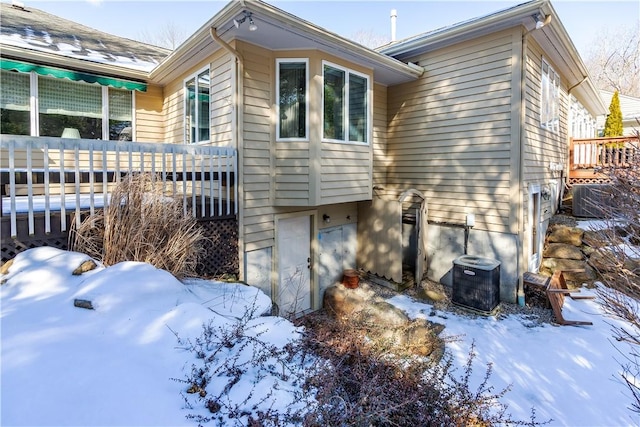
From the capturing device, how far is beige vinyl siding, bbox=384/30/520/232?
666 centimetres

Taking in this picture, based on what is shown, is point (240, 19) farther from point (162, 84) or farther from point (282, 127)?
point (162, 84)

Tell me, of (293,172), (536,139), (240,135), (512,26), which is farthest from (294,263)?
(512,26)

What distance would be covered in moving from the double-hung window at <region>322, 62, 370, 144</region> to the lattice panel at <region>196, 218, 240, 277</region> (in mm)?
2476

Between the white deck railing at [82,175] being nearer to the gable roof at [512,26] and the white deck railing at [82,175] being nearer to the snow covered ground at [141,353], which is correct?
the snow covered ground at [141,353]

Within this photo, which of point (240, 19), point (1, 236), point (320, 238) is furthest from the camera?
point (320, 238)

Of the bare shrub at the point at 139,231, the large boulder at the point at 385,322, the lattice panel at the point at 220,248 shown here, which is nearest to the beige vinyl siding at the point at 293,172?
the lattice panel at the point at 220,248

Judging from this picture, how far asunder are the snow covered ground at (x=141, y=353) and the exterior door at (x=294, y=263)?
6.28 feet

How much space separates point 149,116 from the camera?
8703 millimetres

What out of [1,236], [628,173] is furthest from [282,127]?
[628,173]

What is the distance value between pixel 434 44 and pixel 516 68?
184 centimetres

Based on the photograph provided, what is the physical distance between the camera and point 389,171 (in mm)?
8883

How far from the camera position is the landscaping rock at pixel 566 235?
25.5ft

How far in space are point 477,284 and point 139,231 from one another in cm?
585

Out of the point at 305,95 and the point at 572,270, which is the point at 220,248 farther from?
the point at 572,270
